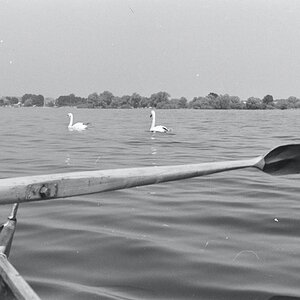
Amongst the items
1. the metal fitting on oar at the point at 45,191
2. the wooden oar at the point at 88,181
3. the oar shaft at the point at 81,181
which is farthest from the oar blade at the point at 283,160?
the metal fitting on oar at the point at 45,191

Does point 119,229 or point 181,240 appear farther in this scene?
point 119,229

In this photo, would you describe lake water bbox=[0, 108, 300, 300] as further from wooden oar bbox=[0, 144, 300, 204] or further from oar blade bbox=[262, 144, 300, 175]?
wooden oar bbox=[0, 144, 300, 204]

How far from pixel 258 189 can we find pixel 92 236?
140 inches

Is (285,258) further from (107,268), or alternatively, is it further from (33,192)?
(33,192)

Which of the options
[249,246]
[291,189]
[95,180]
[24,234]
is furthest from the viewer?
[291,189]

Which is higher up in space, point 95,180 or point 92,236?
point 95,180

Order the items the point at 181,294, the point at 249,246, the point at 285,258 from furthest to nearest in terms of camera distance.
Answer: the point at 249,246
the point at 285,258
the point at 181,294

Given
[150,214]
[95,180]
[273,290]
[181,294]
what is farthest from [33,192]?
[150,214]

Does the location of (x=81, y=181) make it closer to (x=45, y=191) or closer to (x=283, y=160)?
(x=45, y=191)

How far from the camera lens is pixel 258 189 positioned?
7.71 metres

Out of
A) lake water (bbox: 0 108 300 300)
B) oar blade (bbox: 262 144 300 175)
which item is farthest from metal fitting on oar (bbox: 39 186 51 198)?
oar blade (bbox: 262 144 300 175)

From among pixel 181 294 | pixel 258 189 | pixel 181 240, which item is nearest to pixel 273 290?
pixel 181 294

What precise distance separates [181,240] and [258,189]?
324 cm

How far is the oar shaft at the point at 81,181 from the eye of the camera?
223cm
